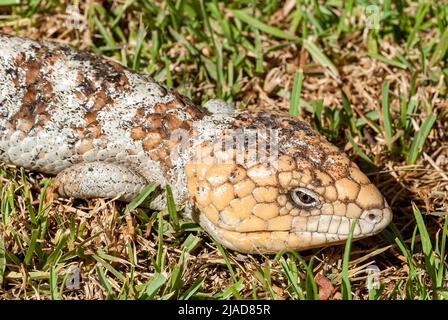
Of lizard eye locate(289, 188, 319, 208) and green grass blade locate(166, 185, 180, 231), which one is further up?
lizard eye locate(289, 188, 319, 208)

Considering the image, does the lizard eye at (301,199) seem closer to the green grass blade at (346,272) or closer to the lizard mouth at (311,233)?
the lizard mouth at (311,233)

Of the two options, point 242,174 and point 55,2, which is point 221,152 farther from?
point 55,2

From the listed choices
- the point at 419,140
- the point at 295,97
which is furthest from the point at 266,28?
the point at 419,140

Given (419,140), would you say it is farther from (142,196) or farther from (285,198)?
(142,196)

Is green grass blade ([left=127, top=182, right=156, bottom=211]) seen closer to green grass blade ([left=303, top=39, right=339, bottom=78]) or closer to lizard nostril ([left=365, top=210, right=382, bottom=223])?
lizard nostril ([left=365, top=210, right=382, bottom=223])

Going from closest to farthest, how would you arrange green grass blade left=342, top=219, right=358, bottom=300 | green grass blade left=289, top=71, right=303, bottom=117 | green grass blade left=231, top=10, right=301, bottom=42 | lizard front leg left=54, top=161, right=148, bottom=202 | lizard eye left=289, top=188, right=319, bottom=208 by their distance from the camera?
green grass blade left=342, top=219, right=358, bottom=300, lizard eye left=289, top=188, right=319, bottom=208, lizard front leg left=54, top=161, right=148, bottom=202, green grass blade left=289, top=71, right=303, bottom=117, green grass blade left=231, top=10, right=301, bottom=42

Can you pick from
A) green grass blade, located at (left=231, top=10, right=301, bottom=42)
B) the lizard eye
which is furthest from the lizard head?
green grass blade, located at (left=231, top=10, right=301, bottom=42)
